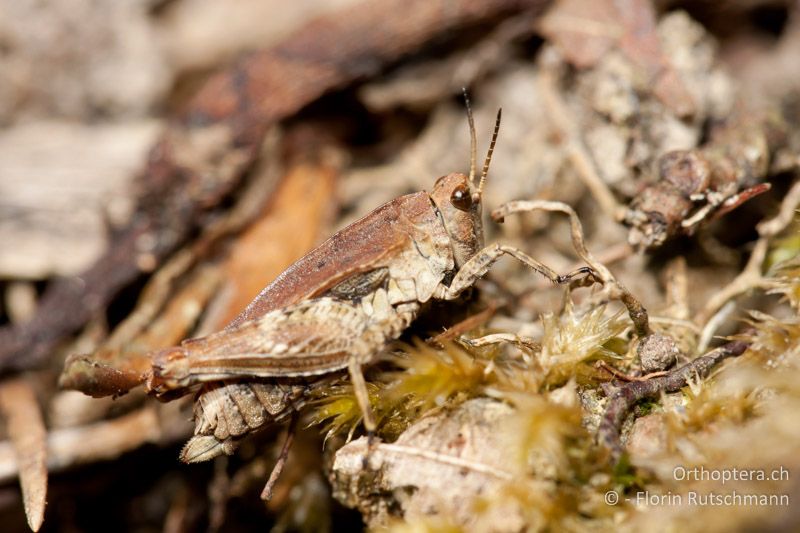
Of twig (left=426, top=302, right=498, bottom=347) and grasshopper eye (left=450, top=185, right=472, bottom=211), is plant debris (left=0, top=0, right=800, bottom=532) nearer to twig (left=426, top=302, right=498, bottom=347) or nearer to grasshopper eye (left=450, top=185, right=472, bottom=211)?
twig (left=426, top=302, right=498, bottom=347)

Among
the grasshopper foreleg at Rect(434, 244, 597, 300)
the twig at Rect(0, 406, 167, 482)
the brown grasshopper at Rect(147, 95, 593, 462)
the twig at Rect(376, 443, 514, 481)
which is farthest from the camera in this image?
the twig at Rect(0, 406, 167, 482)

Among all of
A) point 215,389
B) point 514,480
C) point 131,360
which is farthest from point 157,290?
point 514,480

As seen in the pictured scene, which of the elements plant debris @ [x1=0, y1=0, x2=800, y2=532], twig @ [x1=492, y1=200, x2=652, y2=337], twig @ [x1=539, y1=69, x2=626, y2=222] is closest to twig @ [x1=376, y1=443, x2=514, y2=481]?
plant debris @ [x1=0, y1=0, x2=800, y2=532]

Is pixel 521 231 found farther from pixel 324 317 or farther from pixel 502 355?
pixel 324 317

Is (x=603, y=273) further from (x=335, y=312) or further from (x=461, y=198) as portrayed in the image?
(x=335, y=312)

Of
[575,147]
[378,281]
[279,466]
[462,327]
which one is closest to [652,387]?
[462,327]

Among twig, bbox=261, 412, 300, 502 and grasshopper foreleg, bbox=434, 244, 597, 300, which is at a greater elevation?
grasshopper foreleg, bbox=434, 244, 597, 300
